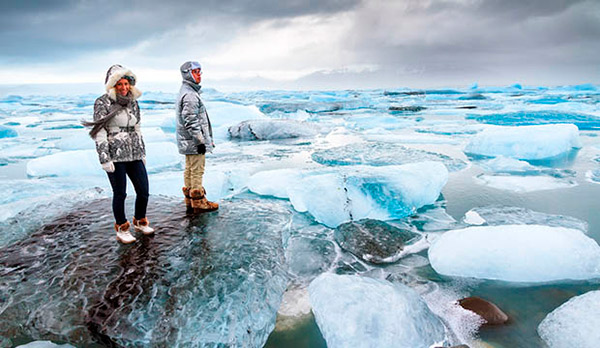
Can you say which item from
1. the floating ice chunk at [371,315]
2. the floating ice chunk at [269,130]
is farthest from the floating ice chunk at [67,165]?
the floating ice chunk at [371,315]

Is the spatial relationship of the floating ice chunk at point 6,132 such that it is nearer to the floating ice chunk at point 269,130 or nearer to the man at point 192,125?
the floating ice chunk at point 269,130

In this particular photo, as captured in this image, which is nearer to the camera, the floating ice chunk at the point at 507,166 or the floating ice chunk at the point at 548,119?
the floating ice chunk at the point at 507,166

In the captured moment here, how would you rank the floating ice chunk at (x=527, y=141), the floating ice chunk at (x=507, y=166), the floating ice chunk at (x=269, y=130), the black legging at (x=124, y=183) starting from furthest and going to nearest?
the floating ice chunk at (x=269, y=130), the floating ice chunk at (x=527, y=141), the floating ice chunk at (x=507, y=166), the black legging at (x=124, y=183)

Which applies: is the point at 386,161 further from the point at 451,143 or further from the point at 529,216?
the point at 451,143

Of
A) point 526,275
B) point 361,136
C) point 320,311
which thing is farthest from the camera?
point 361,136

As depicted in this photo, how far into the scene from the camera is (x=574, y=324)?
212cm

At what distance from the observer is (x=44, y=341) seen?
1.96 metres

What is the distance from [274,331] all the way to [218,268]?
0.60 m

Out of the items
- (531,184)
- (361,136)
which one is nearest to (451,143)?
(361,136)

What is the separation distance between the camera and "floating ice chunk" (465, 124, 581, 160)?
759 cm

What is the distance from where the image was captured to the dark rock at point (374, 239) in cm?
322

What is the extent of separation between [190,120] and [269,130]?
9.10 meters

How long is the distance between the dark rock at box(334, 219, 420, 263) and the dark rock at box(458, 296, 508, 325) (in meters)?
0.80

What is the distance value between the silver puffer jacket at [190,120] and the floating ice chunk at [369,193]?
1592 mm
